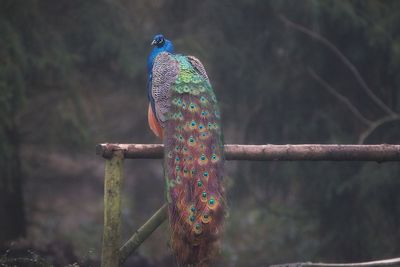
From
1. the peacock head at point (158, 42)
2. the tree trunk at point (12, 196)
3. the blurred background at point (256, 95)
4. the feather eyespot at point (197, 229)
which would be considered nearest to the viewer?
the feather eyespot at point (197, 229)

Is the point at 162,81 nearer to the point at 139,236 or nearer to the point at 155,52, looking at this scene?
the point at 155,52

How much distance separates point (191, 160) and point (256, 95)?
3.85 m

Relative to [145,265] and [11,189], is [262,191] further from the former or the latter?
[11,189]

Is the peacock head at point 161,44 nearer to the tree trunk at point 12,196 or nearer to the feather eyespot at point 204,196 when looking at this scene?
the tree trunk at point 12,196

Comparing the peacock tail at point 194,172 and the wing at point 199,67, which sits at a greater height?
the wing at point 199,67

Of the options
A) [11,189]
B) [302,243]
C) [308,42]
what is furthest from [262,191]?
[11,189]

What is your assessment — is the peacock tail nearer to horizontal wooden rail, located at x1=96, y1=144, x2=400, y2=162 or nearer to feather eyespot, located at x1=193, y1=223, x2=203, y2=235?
feather eyespot, located at x1=193, y1=223, x2=203, y2=235

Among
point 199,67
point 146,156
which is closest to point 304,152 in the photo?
point 146,156

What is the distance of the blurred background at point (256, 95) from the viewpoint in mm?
7215

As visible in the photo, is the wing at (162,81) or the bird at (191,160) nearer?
the bird at (191,160)

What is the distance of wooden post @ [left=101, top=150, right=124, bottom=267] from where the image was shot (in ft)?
13.6

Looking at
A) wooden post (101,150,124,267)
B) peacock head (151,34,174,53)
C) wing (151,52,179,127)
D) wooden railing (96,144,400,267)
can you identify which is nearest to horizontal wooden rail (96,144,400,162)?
wooden railing (96,144,400,267)

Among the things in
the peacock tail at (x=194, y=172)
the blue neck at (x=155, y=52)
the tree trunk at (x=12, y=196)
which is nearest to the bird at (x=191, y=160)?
the peacock tail at (x=194, y=172)

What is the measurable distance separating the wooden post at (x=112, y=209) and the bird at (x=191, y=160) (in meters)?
0.30
